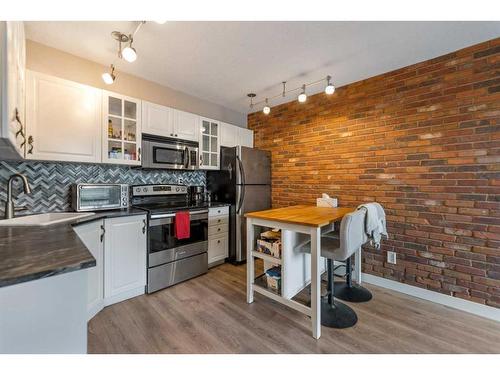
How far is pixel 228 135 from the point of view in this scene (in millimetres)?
3520

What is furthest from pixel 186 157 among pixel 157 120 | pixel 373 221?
pixel 373 221

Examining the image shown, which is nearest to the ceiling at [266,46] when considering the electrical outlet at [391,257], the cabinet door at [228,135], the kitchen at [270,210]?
the kitchen at [270,210]

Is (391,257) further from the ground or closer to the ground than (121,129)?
closer to the ground

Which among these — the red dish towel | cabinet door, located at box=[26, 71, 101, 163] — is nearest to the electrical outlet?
the red dish towel

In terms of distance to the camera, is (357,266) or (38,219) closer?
(38,219)

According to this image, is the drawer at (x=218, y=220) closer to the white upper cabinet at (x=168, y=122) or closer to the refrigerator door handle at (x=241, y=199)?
the refrigerator door handle at (x=241, y=199)

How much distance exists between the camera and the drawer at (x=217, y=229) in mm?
2990

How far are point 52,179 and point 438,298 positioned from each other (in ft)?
13.4

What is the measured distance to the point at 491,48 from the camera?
6.42 ft

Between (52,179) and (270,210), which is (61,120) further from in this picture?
(270,210)

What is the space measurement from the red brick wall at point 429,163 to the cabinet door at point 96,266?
2694mm

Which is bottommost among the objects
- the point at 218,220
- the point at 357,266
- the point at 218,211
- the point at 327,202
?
the point at 357,266
